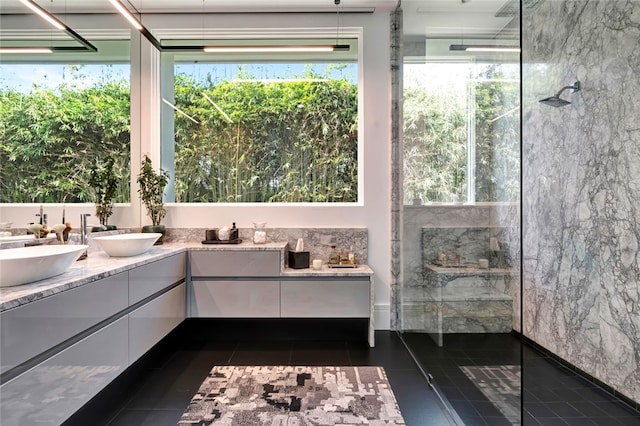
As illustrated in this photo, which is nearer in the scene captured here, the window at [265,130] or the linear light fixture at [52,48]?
the linear light fixture at [52,48]

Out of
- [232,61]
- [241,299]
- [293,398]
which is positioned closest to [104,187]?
[241,299]

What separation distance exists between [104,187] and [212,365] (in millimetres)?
1742

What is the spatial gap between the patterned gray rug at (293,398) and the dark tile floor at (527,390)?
383 millimetres

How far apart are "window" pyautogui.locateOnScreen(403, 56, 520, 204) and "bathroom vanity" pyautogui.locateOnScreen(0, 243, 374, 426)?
42.5 inches

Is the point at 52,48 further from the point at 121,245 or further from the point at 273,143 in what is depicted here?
the point at 273,143

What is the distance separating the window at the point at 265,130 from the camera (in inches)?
140

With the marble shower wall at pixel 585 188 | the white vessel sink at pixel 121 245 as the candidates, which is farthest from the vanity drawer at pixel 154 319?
the marble shower wall at pixel 585 188

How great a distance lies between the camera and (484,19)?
1979mm

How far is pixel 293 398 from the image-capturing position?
2.16 m

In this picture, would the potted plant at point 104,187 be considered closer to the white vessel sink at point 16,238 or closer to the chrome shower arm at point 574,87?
the white vessel sink at point 16,238

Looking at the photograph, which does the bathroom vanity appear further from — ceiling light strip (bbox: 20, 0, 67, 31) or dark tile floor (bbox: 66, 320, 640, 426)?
ceiling light strip (bbox: 20, 0, 67, 31)

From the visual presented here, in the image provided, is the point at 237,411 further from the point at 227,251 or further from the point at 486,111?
the point at 486,111

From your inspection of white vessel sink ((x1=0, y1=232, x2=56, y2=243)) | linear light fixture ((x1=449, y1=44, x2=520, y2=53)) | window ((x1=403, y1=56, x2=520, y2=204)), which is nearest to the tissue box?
window ((x1=403, y1=56, x2=520, y2=204))

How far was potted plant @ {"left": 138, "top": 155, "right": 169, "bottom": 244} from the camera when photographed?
3.25m
